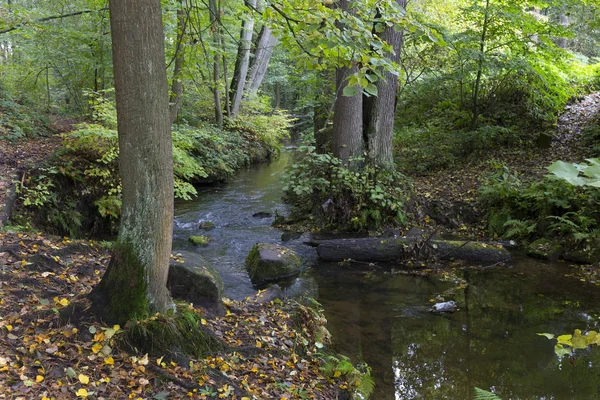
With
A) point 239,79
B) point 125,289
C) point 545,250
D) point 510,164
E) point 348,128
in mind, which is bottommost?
point 545,250

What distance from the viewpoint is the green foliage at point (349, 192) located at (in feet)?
31.8

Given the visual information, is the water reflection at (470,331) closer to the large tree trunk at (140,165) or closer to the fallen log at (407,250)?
the fallen log at (407,250)

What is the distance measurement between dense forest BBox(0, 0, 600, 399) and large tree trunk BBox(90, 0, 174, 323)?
0.05 ft

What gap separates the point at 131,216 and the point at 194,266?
6.97 ft

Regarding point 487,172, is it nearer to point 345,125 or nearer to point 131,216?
point 345,125

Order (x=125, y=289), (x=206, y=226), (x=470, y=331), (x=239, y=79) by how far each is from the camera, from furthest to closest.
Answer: (x=239, y=79) → (x=206, y=226) → (x=470, y=331) → (x=125, y=289)

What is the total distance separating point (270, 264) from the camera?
773 centimetres

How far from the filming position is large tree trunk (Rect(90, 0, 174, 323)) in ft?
11.8

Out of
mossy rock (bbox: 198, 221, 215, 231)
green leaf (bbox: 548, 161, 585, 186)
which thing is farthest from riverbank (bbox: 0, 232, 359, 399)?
mossy rock (bbox: 198, 221, 215, 231)

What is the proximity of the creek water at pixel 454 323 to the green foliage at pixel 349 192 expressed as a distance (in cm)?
112

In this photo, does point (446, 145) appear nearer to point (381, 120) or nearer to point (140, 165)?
point (381, 120)

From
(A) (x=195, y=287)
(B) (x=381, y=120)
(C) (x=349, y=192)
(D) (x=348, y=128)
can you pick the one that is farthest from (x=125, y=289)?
(B) (x=381, y=120)

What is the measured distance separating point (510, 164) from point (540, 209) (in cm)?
251

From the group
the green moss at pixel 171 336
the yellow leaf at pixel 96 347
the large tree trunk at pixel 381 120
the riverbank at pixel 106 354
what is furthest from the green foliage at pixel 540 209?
the yellow leaf at pixel 96 347
